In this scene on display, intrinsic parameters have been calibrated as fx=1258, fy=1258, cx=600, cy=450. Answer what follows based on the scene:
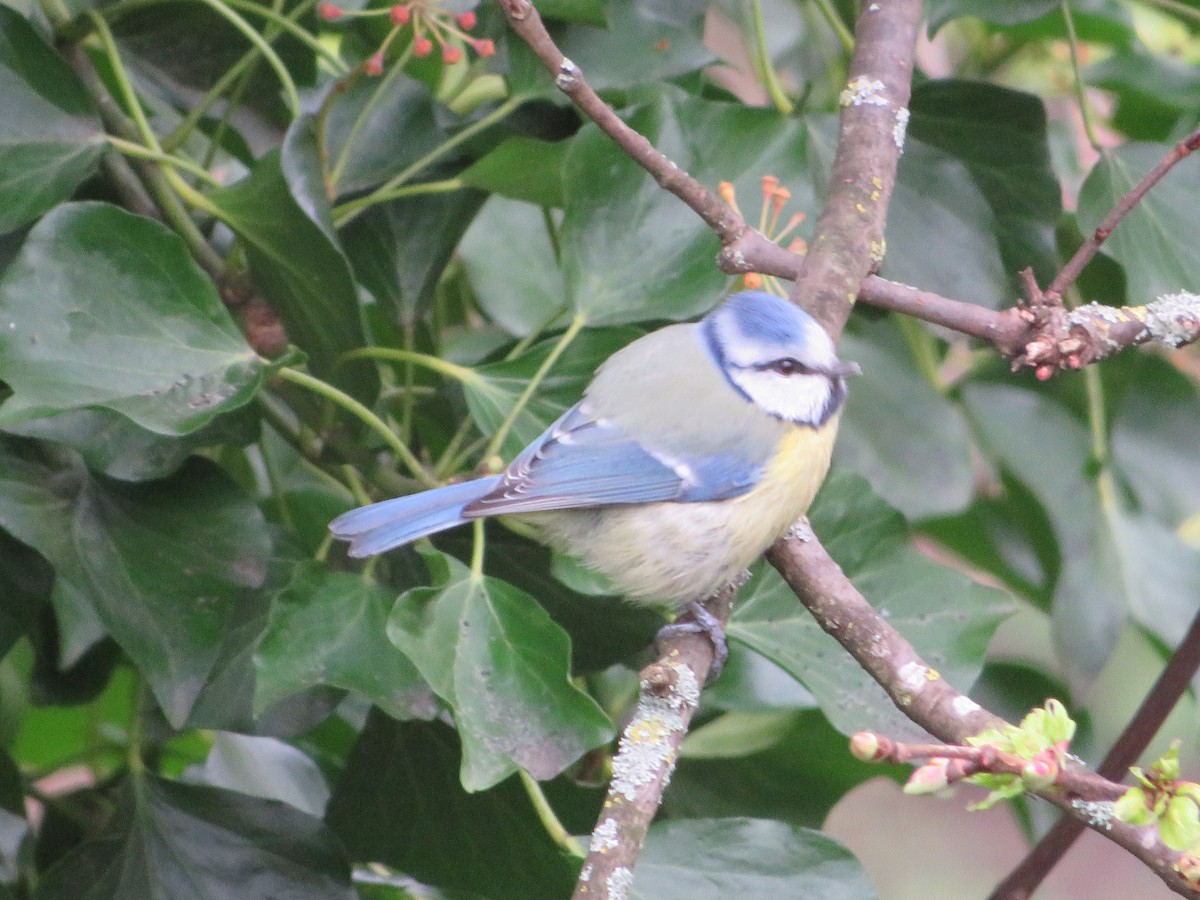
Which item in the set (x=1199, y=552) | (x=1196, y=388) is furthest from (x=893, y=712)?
(x=1196, y=388)

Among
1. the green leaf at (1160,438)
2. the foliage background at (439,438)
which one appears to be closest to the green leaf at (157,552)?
the foliage background at (439,438)

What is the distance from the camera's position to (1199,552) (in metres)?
1.71

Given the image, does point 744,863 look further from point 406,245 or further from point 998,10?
point 998,10

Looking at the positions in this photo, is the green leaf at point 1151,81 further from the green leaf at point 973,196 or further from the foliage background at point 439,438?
the green leaf at point 973,196

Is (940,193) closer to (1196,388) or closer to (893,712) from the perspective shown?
(1196,388)

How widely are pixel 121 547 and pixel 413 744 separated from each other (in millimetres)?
368

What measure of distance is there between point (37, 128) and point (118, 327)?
24 centimetres

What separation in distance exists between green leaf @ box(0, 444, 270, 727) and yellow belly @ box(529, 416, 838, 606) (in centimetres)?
36

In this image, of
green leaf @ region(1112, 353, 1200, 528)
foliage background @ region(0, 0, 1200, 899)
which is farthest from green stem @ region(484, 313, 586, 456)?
green leaf @ region(1112, 353, 1200, 528)

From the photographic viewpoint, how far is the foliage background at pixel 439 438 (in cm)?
113

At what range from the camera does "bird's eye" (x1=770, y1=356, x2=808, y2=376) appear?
142 cm

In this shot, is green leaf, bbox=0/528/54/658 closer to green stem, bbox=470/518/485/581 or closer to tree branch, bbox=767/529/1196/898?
green stem, bbox=470/518/485/581

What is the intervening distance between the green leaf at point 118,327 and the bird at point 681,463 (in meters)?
0.21

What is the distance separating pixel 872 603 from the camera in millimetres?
1314
